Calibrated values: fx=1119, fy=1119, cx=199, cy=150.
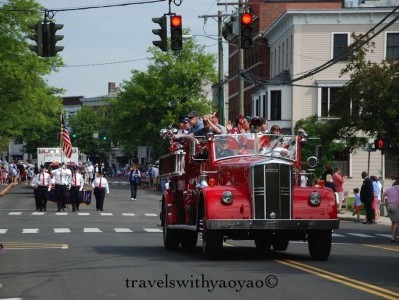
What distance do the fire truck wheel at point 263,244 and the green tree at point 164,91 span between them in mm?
69743

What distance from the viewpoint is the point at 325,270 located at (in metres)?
Result: 17.5

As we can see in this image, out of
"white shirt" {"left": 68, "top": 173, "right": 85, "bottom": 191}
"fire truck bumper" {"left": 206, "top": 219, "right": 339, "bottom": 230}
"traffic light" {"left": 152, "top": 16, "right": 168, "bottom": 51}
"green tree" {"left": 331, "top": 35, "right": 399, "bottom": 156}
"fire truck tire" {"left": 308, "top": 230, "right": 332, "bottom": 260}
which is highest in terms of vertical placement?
"traffic light" {"left": 152, "top": 16, "right": 168, "bottom": 51}

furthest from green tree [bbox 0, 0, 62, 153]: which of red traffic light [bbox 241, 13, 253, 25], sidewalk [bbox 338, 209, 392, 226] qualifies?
red traffic light [bbox 241, 13, 253, 25]

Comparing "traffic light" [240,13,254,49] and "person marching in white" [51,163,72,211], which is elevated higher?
"traffic light" [240,13,254,49]

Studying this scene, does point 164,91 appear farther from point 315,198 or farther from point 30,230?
point 315,198

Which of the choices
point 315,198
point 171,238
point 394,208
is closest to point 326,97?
point 394,208

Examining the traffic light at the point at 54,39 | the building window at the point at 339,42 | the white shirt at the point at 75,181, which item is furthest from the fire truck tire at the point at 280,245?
the building window at the point at 339,42

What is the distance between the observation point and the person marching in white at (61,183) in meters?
45.1

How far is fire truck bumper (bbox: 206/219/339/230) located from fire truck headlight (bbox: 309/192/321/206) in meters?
0.33

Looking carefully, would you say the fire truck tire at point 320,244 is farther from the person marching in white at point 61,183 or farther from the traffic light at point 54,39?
the person marching in white at point 61,183

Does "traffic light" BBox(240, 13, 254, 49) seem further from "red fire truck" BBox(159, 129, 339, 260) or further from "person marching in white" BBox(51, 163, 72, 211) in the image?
"person marching in white" BBox(51, 163, 72, 211)

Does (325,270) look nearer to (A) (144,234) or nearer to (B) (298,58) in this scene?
(A) (144,234)

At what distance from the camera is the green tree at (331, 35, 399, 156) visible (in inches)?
1494

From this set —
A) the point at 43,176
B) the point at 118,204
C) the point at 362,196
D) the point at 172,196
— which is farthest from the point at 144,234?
the point at 118,204
